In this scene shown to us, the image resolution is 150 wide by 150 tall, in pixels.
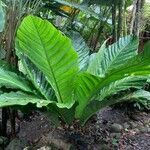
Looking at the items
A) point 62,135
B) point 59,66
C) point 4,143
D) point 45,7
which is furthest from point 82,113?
point 45,7

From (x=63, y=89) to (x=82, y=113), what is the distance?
0.24 meters

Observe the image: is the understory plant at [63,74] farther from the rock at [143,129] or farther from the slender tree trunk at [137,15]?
the slender tree trunk at [137,15]

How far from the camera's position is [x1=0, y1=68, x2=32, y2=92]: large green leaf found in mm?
2350

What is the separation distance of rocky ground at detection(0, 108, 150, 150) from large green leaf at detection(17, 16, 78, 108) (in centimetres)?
29

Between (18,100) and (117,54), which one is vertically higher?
(117,54)

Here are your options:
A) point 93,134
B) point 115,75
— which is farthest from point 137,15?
point 115,75

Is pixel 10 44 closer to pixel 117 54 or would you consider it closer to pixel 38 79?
pixel 38 79

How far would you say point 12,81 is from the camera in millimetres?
2375

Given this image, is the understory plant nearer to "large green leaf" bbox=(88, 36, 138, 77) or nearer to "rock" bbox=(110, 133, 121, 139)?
"large green leaf" bbox=(88, 36, 138, 77)

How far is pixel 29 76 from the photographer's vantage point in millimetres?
2543

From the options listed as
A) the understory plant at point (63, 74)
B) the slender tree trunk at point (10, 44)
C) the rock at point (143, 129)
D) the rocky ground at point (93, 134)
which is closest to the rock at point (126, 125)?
the rocky ground at point (93, 134)

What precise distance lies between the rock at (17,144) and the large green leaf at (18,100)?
1.56 feet

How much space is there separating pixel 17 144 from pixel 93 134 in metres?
0.55

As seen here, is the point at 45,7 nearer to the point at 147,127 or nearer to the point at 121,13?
the point at 121,13
